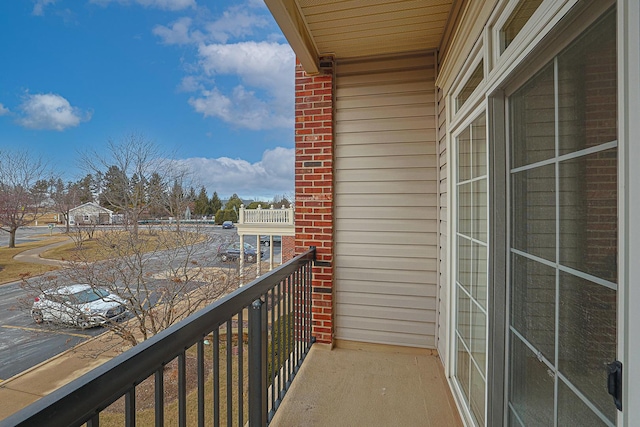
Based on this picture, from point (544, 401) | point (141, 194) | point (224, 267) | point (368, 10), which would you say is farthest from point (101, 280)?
point (544, 401)

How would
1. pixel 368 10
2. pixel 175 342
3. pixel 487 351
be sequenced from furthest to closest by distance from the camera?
pixel 368 10
pixel 487 351
pixel 175 342

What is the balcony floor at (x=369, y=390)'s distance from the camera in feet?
6.12

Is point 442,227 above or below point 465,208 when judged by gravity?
below

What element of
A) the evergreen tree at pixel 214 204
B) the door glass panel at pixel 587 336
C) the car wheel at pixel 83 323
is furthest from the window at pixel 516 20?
the evergreen tree at pixel 214 204

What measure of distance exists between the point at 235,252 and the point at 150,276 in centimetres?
202

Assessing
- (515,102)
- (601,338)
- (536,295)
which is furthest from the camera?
(515,102)

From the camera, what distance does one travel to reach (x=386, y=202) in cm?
268

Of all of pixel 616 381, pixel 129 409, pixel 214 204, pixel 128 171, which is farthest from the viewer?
pixel 214 204

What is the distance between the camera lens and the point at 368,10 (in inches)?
80.7

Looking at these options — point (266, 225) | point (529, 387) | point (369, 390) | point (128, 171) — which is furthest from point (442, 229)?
point (128, 171)

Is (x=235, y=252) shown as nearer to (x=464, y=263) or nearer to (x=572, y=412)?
(x=464, y=263)

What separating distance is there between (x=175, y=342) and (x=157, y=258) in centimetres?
560

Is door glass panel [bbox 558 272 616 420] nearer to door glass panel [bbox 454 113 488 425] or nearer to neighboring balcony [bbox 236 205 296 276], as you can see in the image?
door glass panel [bbox 454 113 488 425]

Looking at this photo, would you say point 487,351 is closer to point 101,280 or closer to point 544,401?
point 544,401
